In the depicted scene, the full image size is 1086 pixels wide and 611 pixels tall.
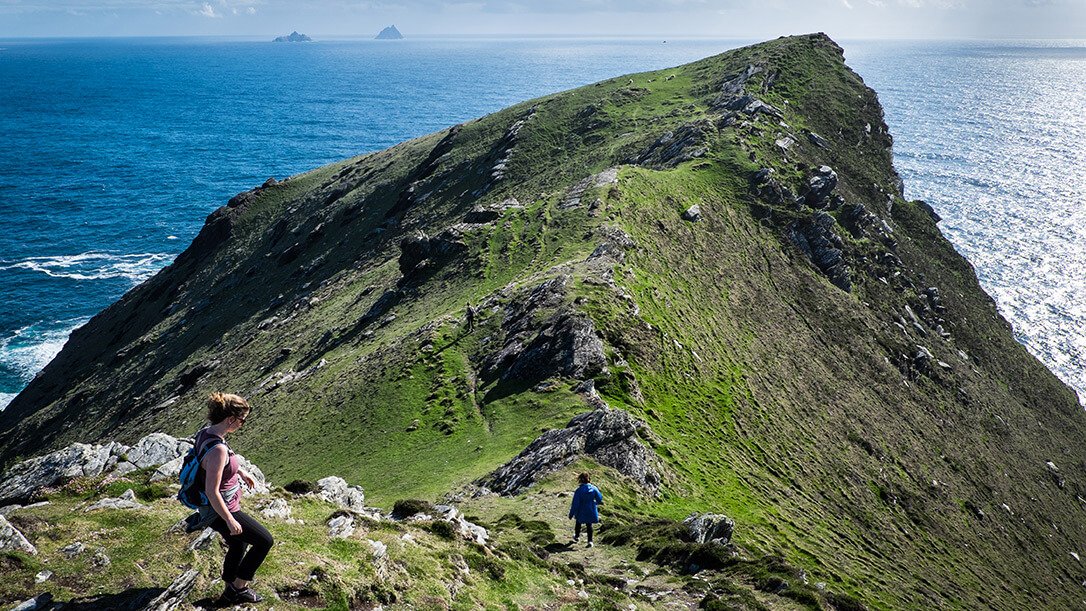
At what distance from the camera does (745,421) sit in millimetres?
44875

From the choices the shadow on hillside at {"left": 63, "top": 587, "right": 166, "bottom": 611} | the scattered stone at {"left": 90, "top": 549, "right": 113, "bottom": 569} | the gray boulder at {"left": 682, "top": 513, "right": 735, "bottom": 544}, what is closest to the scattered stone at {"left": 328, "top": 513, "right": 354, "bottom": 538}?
the scattered stone at {"left": 90, "top": 549, "right": 113, "bottom": 569}

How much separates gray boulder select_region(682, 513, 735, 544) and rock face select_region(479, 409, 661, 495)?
5.82m

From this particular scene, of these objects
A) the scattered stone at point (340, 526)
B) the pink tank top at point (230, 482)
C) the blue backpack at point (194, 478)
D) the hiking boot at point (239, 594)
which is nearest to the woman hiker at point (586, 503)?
the scattered stone at point (340, 526)

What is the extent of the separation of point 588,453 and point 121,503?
20.8 m

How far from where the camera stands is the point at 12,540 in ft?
46.9

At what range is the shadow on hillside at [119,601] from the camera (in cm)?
1252

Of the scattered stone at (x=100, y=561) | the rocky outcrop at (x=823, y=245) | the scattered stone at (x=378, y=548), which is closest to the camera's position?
the scattered stone at (x=100, y=561)

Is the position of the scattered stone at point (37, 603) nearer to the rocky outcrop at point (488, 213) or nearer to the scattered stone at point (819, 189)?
the rocky outcrop at point (488, 213)

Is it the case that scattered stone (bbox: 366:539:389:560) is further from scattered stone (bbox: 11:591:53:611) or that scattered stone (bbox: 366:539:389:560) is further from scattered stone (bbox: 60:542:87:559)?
scattered stone (bbox: 11:591:53:611)

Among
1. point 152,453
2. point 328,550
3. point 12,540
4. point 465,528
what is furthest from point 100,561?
point 465,528

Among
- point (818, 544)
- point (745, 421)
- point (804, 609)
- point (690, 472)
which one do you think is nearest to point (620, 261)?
point (745, 421)

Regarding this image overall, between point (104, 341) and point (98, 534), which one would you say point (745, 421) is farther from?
point (104, 341)

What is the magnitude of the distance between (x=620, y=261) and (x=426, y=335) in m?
16.8

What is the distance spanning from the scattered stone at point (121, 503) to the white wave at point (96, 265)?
143705 millimetres
